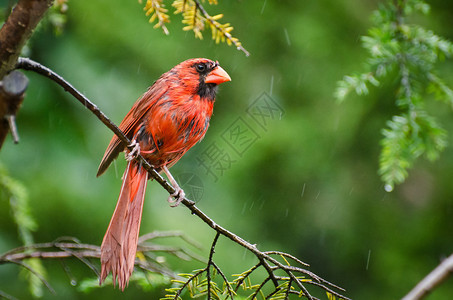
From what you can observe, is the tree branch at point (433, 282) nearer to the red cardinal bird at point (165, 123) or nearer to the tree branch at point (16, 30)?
the tree branch at point (16, 30)

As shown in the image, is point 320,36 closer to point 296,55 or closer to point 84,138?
point 296,55

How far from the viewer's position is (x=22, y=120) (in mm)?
3482

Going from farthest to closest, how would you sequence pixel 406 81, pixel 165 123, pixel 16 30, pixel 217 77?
1. pixel 217 77
2. pixel 165 123
3. pixel 406 81
4. pixel 16 30

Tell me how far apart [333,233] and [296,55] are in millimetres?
1524

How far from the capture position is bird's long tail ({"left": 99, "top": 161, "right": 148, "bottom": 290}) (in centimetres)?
171

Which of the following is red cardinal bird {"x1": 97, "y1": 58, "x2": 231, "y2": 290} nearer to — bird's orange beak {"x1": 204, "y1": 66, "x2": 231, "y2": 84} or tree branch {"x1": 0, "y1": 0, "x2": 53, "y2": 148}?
bird's orange beak {"x1": 204, "y1": 66, "x2": 231, "y2": 84}

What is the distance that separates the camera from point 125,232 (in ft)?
6.38

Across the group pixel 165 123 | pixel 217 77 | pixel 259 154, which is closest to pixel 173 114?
pixel 165 123

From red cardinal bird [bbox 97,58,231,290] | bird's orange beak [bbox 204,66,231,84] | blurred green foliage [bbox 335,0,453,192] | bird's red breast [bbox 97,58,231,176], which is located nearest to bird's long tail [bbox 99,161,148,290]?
red cardinal bird [bbox 97,58,231,290]

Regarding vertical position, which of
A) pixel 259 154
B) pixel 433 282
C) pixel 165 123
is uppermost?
pixel 433 282

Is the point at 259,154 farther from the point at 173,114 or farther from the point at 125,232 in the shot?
the point at 125,232

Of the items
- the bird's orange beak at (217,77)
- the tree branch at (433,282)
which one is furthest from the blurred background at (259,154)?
the tree branch at (433,282)

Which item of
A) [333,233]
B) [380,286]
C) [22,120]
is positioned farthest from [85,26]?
[380,286]

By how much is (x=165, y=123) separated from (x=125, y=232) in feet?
1.67
